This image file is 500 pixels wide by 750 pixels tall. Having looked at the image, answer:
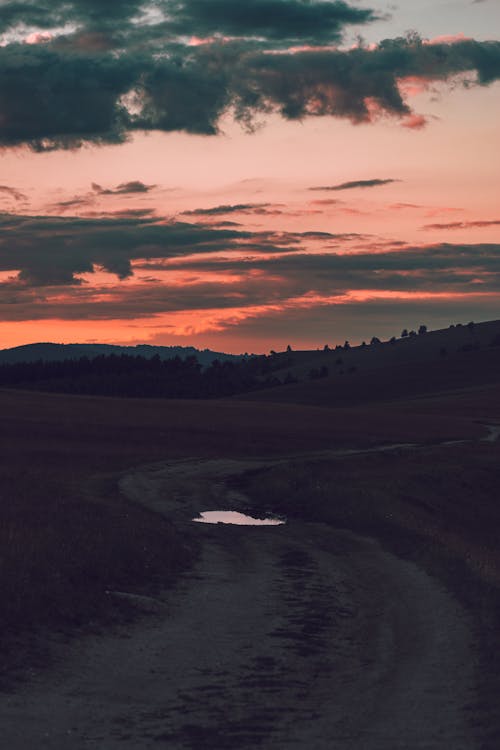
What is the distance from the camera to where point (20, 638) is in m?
17.7

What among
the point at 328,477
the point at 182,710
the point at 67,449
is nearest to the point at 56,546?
the point at 182,710

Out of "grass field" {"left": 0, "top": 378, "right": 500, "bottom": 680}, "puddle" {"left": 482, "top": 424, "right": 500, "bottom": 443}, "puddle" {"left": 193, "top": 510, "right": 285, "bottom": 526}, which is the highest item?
"grass field" {"left": 0, "top": 378, "right": 500, "bottom": 680}

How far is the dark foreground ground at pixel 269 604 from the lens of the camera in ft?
46.0

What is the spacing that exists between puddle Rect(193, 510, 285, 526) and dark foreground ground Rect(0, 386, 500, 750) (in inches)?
53.3

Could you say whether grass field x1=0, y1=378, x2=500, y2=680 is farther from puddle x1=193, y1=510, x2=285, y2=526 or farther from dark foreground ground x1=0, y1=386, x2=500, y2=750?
puddle x1=193, y1=510, x2=285, y2=526

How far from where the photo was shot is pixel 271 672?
16766 mm

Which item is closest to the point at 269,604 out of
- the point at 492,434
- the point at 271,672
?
the point at 271,672

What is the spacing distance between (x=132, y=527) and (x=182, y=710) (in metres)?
16.4

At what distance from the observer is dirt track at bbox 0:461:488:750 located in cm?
1334

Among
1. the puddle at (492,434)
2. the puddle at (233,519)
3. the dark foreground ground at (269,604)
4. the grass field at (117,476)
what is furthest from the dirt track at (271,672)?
the puddle at (492,434)

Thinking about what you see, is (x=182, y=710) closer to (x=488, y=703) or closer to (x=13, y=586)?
(x=488, y=703)

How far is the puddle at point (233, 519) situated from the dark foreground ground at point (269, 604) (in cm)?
135

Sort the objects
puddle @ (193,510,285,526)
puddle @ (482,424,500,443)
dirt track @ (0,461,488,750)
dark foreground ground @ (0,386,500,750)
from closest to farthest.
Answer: dirt track @ (0,461,488,750) < dark foreground ground @ (0,386,500,750) < puddle @ (193,510,285,526) < puddle @ (482,424,500,443)

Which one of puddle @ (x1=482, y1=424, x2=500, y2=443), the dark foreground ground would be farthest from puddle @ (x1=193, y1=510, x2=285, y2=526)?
puddle @ (x1=482, y1=424, x2=500, y2=443)
